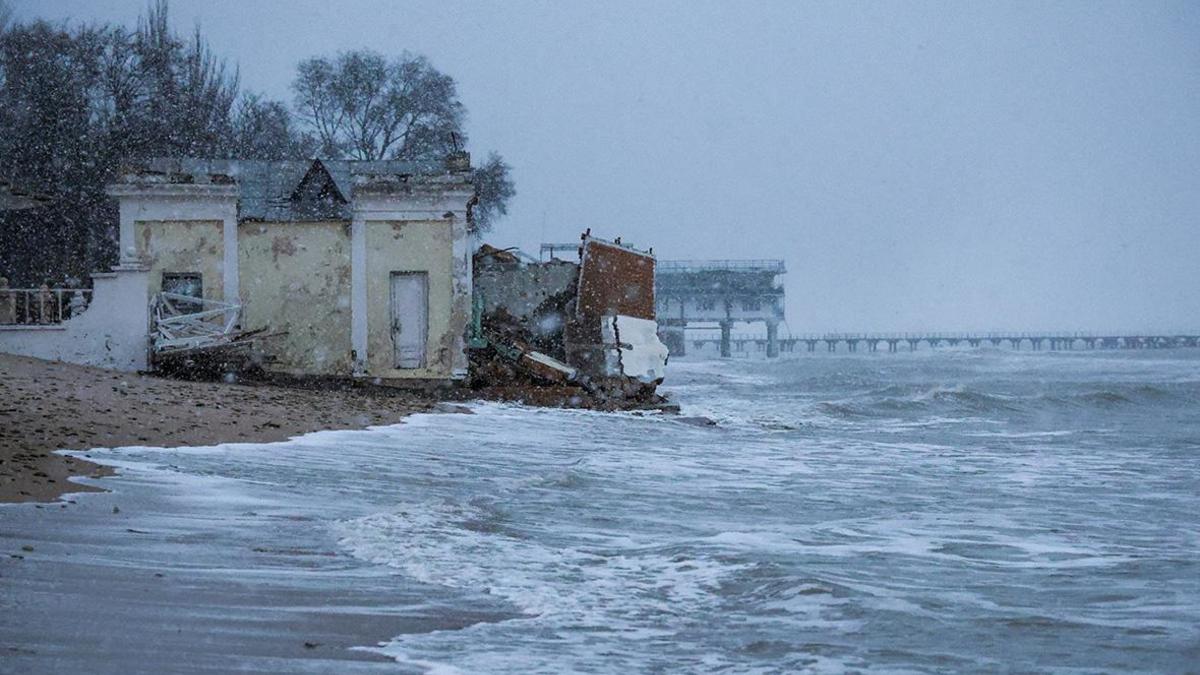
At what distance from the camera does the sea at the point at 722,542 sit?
5.56 meters

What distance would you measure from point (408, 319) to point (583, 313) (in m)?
4.73

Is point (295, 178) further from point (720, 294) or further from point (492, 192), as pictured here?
point (720, 294)

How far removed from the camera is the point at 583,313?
27.7m

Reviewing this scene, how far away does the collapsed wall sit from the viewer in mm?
26703

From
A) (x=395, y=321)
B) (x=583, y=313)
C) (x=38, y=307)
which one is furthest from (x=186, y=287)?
(x=583, y=313)

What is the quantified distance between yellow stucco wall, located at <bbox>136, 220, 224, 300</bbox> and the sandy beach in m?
4.62

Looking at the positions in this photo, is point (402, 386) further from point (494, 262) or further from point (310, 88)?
point (310, 88)

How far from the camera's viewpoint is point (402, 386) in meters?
24.1

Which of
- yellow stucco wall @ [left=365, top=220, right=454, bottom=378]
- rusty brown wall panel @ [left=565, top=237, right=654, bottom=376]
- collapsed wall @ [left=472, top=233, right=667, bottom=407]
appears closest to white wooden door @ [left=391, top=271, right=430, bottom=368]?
yellow stucco wall @ [left=365, top=220, right=454, bottom=378]

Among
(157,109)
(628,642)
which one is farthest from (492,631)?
(157,109)

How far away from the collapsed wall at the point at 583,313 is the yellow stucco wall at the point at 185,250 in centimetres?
513

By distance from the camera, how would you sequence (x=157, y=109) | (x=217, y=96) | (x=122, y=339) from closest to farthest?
1. (x=122, y=339)
2. (x=157, y=109)
3. (x=217, y=96)

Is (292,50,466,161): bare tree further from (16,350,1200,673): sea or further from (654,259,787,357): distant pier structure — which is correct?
(654,259,787,357): distant pier structure

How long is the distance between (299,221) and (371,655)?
20266 mm
